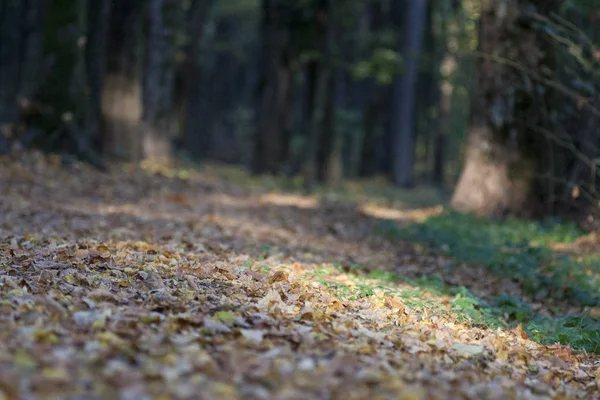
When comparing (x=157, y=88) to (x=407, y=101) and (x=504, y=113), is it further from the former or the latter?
(x=504, y=113)

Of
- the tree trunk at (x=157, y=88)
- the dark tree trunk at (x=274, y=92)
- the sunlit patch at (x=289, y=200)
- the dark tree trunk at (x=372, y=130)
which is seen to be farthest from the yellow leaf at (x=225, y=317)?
the dark tree trunk at (x=372, y=130)

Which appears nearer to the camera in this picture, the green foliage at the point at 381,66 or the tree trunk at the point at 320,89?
the tree trunk at the point at 320,89

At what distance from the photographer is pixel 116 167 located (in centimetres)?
1536

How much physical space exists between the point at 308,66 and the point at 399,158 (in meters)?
5.59

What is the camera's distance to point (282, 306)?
16.1 ft

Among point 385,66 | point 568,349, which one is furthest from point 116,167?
point 568,349

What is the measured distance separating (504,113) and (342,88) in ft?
61.4

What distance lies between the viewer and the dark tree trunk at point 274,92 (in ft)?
64.7

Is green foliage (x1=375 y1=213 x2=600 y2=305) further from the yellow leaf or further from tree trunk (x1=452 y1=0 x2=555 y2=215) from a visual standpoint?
the yellow leaf

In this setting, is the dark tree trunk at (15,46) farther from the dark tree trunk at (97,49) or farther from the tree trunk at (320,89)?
the tree trunk at (320,89)

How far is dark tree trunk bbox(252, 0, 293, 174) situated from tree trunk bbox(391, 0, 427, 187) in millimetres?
5536

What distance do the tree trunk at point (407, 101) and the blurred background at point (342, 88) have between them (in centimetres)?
5

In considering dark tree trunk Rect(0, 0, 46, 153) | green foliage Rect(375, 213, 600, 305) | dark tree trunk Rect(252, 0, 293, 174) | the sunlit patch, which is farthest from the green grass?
dark tree trunk Rect(0, 0, 46, 153)

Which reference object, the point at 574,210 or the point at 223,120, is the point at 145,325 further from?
the point at 223,120
